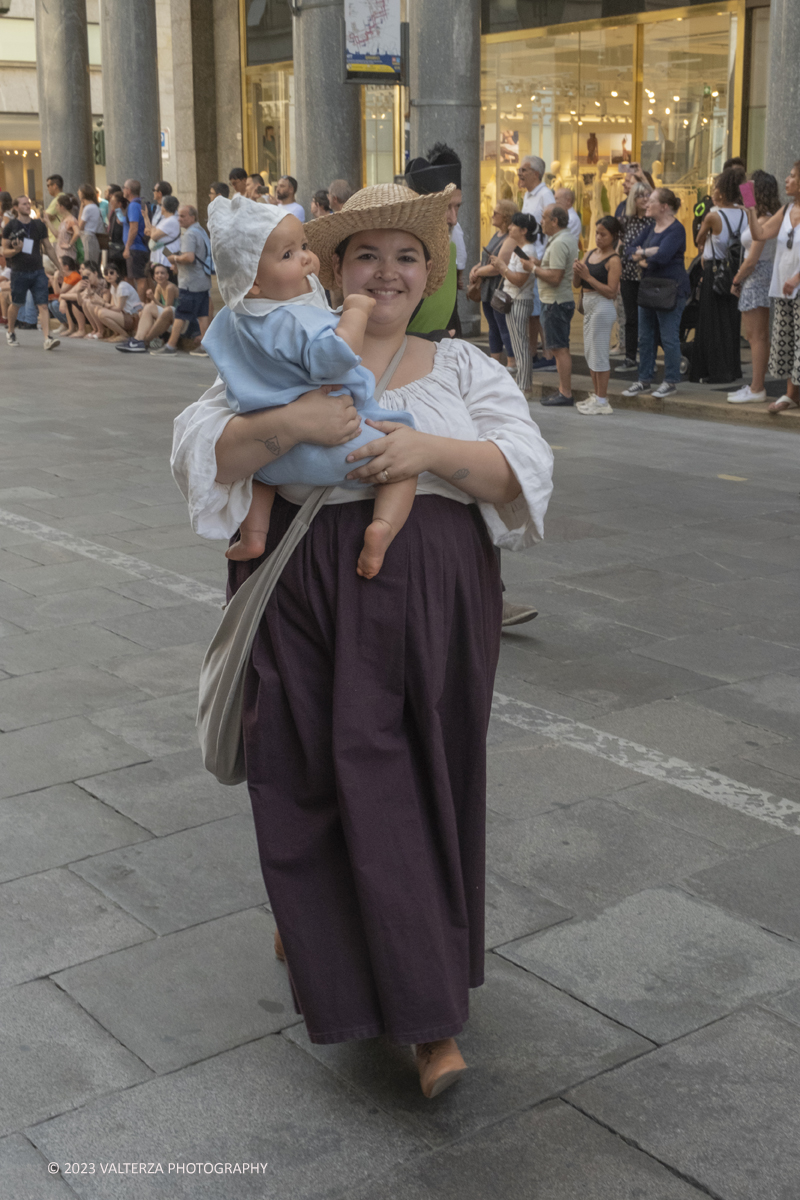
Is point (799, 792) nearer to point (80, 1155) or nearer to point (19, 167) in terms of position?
point (80, 1155)

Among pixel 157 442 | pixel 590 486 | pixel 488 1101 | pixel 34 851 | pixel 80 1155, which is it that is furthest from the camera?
pixel 157 442

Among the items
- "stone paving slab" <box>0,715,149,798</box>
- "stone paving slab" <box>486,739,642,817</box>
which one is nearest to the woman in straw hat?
"stone paving slab" <box>486,739,642,817</box>

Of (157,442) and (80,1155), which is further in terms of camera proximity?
(157,442)

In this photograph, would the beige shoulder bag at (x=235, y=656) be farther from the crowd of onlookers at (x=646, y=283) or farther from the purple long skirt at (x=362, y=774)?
the crowd of onlookers at (x=646, y=283)

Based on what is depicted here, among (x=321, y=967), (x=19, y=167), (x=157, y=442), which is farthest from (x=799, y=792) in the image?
(x=19, y=167)

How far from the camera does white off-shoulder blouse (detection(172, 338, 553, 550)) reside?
8.71 feet

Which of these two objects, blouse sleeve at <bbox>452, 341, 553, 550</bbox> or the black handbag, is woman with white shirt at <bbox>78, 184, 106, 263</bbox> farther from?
blouse sleeve at <bbox>452, 341, 553, 550</bbox>

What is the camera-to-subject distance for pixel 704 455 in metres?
10.2

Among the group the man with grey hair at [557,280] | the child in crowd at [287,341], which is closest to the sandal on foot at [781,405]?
the man with grey hair at [557,280]

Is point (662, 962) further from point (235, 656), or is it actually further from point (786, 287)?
point (786, 287)

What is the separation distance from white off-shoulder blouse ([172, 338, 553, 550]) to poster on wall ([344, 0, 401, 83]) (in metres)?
12.6

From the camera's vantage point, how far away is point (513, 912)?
137 inches

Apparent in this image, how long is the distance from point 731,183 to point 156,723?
29.5ft

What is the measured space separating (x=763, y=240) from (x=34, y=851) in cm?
915
